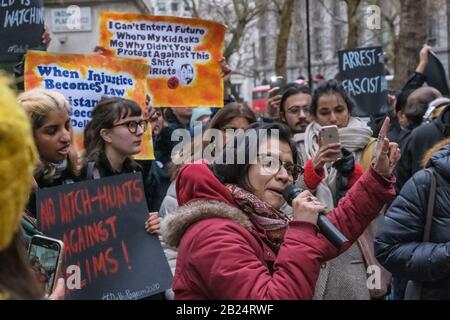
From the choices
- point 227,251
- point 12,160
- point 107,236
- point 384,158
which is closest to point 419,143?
point 384,158

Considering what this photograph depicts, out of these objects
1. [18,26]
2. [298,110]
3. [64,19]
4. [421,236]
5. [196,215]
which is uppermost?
[64,19]

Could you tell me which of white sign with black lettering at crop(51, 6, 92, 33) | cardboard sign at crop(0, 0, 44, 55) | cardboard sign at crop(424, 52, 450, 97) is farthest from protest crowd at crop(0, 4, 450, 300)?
white sign with black lettering at crop(51, 6, 92, 33)

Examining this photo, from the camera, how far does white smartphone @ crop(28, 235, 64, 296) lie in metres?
2.33

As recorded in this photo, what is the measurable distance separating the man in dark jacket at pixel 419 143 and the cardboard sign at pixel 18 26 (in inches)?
104

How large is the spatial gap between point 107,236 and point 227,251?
1.29 metres

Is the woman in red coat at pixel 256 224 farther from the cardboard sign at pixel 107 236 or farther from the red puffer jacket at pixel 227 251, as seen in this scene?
the cardboard sign at pixel 107 236

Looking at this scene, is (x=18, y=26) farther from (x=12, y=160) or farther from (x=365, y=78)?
(x=365, y=78)

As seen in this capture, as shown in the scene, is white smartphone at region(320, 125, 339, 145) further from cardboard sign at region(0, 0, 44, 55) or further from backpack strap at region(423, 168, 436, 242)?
cardboard sign at region(0, 0, 44, 55)

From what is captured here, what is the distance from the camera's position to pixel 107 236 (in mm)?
3496

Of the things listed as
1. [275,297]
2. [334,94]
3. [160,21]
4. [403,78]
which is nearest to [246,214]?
[275,297]

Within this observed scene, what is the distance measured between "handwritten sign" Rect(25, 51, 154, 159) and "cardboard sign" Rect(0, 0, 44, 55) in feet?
0.63

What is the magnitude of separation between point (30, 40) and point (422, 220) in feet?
8.74

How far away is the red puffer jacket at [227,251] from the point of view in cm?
230
